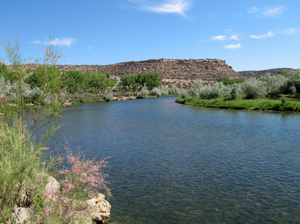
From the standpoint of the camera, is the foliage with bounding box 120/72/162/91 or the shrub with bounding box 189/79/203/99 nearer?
the shrub with bounding box 189/79/203/99

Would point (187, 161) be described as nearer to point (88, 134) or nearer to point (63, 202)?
point (63, 202)

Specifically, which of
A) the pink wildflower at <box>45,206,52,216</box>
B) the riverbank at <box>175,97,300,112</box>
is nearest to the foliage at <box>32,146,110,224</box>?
the pink wildflower at <box>45,206,52,216</box>

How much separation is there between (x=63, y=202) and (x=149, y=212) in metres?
3.17

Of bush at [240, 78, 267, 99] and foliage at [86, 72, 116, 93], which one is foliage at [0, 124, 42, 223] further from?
foliage at [86, 72, 116, 93]

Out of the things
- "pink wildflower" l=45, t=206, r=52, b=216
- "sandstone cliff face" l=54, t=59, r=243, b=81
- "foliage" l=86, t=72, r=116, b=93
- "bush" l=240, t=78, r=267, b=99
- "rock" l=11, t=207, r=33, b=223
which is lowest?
"rock" l=11, t=207, r=33, b=223

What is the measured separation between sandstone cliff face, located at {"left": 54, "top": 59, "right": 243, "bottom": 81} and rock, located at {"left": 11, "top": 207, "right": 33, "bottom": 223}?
140m

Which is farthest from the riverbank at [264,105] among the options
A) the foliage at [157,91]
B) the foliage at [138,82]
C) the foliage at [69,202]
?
the foliage at [138,82]

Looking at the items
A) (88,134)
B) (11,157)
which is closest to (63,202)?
(11,157)

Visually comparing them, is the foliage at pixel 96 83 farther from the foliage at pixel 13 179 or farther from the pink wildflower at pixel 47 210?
the pink wildflower at pixel 47 210

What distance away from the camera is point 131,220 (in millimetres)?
7262

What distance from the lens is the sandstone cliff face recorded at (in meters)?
152

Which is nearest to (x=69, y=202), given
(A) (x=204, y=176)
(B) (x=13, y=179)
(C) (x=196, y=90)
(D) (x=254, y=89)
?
(B) (x=13, y=179)

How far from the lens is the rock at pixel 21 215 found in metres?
4.89

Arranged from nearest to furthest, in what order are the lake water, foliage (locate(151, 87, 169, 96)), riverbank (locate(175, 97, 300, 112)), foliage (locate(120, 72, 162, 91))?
1. the lake water
2. riverbank (locate(175, 97, 300, 112))
3. foliage (locate(120, 72, 162, 91))
4. foliage (locate(151, 87, 169, 96))
